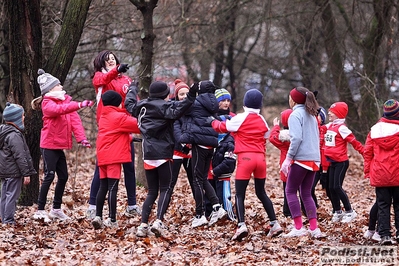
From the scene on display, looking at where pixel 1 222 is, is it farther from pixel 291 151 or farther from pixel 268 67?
pixel 268 67

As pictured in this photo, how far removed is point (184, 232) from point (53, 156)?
2276 mm

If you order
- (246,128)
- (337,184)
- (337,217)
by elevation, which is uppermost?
(246,128)

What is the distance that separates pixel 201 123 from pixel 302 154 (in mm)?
1521

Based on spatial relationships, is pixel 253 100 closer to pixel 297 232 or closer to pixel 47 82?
pixel 297 232

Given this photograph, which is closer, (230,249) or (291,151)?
(230,249)

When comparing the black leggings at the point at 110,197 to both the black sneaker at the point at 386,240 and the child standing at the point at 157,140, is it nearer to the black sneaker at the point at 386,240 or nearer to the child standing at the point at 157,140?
the child standing at the point at 157,140

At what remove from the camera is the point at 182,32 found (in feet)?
66.7

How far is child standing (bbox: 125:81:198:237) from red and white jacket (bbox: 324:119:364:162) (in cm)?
297

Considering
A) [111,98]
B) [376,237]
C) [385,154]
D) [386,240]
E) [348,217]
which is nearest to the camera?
[386,240]

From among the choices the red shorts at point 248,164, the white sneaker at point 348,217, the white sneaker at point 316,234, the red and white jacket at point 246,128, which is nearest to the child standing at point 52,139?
the red and white jacket at point 246,128

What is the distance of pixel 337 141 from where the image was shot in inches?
419

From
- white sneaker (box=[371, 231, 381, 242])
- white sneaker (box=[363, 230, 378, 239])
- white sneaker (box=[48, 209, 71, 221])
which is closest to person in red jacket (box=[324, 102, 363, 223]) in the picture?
white sneaker (box=[363, 230, 378, 239])

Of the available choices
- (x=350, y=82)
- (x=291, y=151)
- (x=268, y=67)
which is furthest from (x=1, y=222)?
(x=268, y=67)

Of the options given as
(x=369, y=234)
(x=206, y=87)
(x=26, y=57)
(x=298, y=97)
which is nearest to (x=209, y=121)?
(x=206, y=87)
